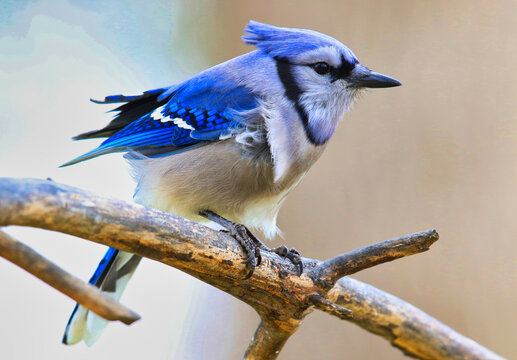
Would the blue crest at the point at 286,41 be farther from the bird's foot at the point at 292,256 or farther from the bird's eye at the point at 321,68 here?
the bird's foot at the point at 292,256

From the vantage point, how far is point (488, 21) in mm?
2209

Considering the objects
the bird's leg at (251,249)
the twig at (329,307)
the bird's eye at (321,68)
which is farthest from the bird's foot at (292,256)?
the bird's eye at (321,68)

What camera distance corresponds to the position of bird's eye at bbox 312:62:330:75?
5.22ft

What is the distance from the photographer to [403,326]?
1.63 metres

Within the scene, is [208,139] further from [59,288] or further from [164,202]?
[59,288]

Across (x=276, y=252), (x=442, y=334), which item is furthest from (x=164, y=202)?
(x=442, y=334)

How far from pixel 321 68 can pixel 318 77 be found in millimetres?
27

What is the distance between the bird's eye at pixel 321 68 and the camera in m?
1.59

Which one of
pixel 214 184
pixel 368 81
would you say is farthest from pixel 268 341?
pixel 368 81

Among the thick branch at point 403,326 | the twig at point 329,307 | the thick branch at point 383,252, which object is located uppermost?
the thick branch at point 383,252

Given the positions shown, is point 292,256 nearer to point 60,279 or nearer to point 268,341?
point 268,341

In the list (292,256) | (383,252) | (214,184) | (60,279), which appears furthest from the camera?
(214,184)

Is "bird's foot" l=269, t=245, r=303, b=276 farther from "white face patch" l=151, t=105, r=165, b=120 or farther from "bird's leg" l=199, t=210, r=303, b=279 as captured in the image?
"white face patch" l=151, t=105, r=165, b=120

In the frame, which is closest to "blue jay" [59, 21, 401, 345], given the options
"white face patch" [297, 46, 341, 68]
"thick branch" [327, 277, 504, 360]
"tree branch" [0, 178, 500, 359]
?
"white face patch" [297, 46, 341, 68]
